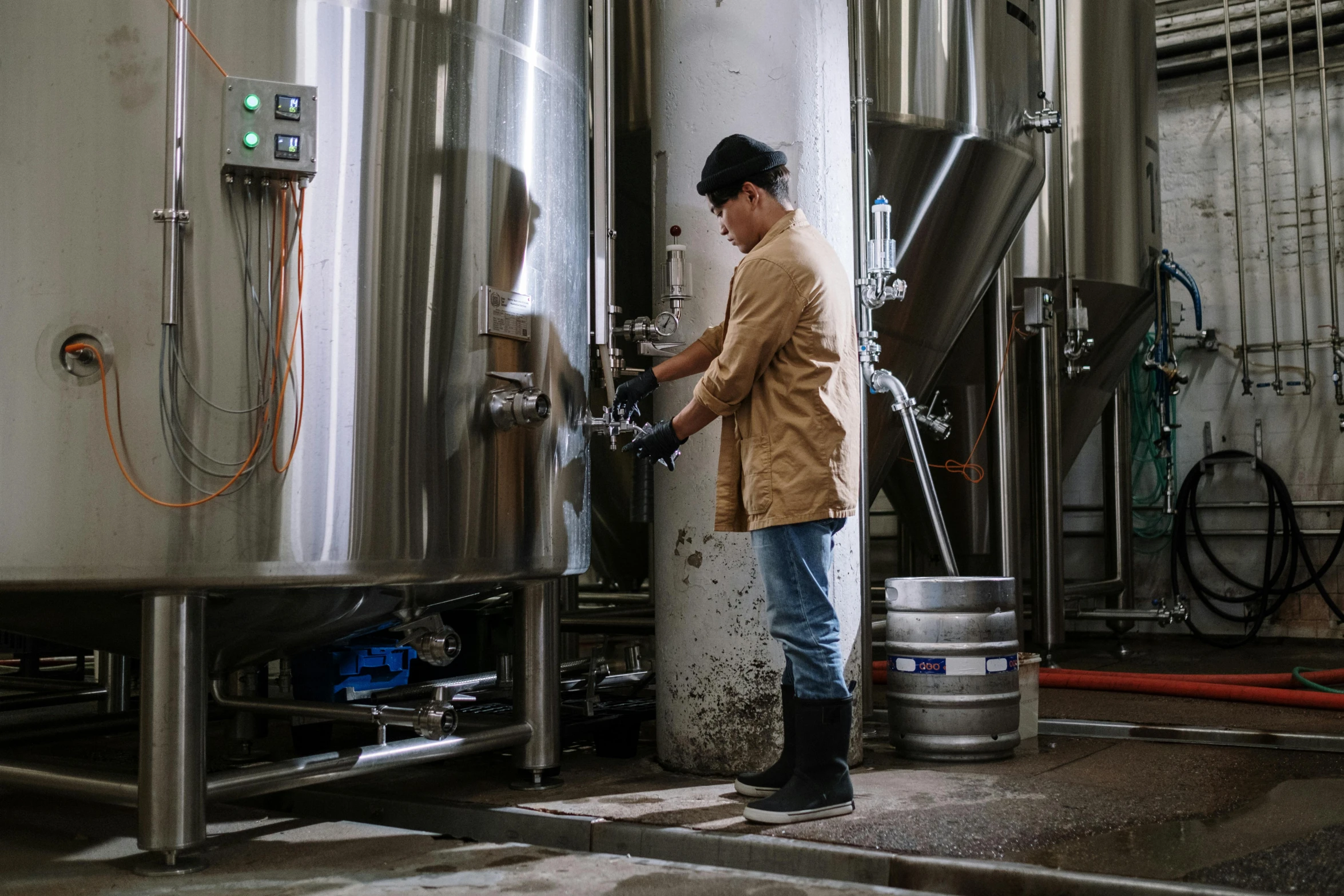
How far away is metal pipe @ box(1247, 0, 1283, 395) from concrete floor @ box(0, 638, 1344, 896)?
4082 mm

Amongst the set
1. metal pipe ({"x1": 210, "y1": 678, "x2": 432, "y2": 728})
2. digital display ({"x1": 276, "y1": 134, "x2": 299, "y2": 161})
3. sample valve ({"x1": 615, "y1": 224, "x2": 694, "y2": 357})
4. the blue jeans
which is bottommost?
metal pipe ({"x1": 210, "y1": 678, "x2": 432, "y2": 728})

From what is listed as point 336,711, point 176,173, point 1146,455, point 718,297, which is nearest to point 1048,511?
point 1146,455

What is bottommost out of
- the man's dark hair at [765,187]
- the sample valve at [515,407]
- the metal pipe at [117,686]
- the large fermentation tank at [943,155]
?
the metal pipe at [117,686]

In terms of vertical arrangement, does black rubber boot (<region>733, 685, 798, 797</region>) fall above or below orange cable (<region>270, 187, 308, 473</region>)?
below

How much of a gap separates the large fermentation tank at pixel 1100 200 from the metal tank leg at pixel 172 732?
443cm

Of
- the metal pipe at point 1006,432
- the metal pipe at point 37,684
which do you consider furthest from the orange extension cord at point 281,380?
the metal pipe at point 1006,432

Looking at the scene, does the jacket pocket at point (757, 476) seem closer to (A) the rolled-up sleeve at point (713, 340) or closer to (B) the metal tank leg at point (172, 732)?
(A) the rolled-up sleeve at point (713, 340)

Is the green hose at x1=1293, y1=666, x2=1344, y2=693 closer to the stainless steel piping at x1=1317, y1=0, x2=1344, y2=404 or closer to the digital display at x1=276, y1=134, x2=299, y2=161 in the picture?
the stainless steel piping at x1=1317, y1=0, x2=1344, y2=404

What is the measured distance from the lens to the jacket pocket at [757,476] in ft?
8.66

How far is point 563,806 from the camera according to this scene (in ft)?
8.81

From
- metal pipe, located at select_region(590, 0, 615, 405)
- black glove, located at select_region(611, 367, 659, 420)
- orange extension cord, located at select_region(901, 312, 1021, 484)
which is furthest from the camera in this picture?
orange extension cord, located at select_region(901, 312, 1021, 484)

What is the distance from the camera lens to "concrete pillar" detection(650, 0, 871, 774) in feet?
10.1

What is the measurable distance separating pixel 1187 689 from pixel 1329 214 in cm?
382

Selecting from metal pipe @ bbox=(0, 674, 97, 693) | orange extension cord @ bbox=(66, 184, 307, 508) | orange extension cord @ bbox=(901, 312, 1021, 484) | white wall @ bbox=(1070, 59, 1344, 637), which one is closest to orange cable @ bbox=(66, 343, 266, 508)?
orange extension cord @ bbox=(66, 184, 307, 508)
